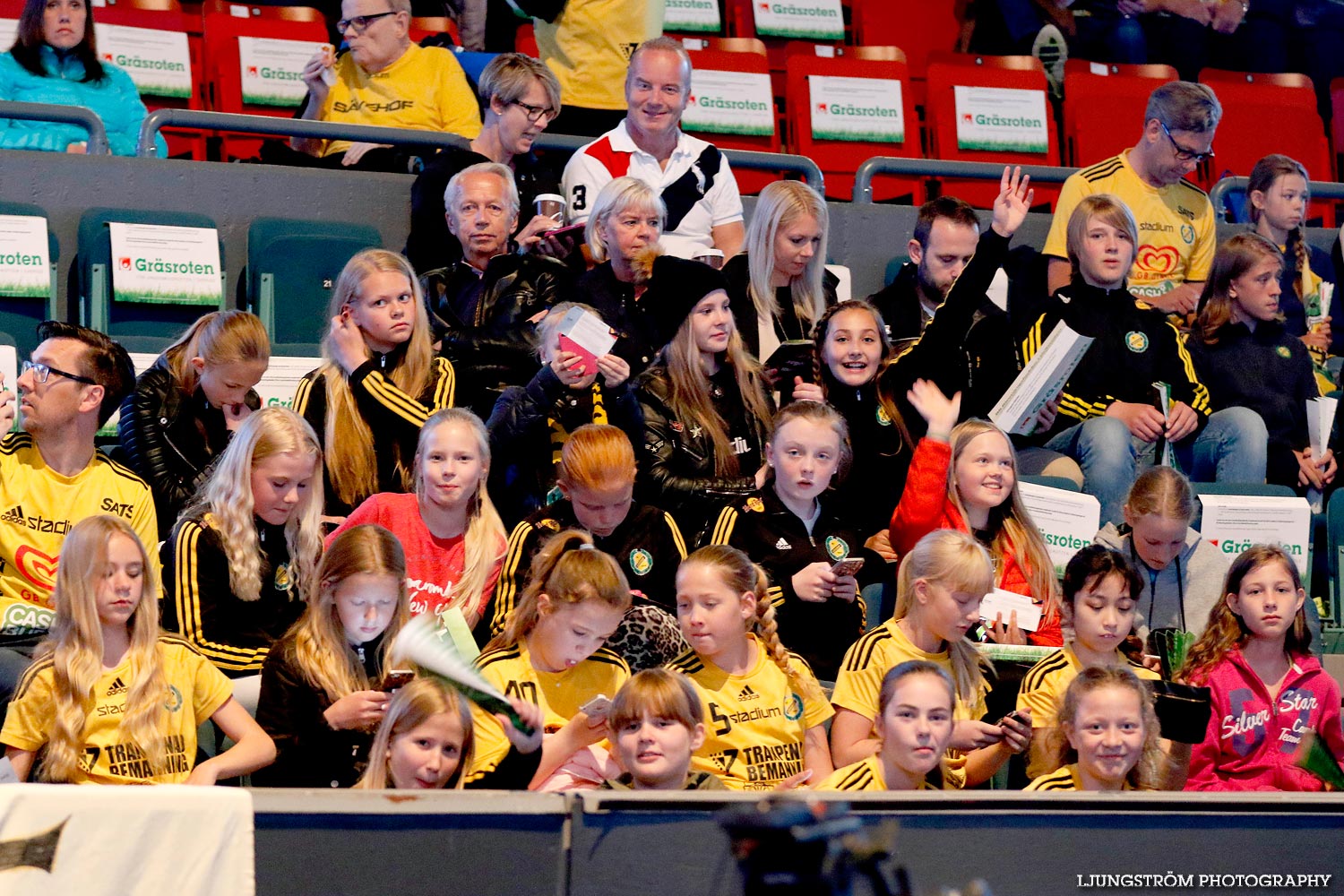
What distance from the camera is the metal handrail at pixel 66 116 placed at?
19.9 ft

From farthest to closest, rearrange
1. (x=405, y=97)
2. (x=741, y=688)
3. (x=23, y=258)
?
(x=405, y=97), (x=23, y=258), (x=741, y=688)

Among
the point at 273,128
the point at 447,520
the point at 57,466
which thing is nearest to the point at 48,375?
the point at 57,466

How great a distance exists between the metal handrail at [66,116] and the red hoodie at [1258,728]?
4.10 metres

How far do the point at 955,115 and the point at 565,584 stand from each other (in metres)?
5.43

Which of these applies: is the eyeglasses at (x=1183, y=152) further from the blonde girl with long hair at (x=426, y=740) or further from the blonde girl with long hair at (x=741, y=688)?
the blonde girl with long hair at (x=426, y=740)

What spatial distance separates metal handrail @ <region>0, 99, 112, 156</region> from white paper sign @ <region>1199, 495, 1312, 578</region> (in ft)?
12.9

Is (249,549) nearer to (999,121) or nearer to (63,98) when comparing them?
(63,98)

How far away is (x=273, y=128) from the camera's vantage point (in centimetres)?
642

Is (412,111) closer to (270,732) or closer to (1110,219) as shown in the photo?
(1110,219)

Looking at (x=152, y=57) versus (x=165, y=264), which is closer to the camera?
(x=165, y=264)

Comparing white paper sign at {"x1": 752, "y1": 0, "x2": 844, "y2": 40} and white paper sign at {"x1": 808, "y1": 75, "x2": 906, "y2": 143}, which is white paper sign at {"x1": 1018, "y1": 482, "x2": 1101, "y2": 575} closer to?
white paper sign at {"x1": 808, "y1": 75, "x2": 906, "y2": 143}

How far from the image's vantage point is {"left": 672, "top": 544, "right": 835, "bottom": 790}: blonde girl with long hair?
14.0 ft

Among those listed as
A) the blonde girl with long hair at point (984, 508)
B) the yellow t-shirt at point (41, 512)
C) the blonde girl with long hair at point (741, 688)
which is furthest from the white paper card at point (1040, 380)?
the yellow t-shirt at point (41, 512)

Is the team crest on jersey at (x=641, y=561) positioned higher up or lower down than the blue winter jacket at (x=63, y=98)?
lower down
